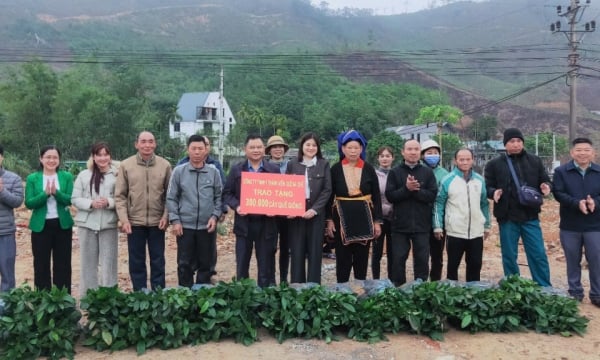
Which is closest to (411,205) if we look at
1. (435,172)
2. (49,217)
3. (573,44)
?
(435,172)

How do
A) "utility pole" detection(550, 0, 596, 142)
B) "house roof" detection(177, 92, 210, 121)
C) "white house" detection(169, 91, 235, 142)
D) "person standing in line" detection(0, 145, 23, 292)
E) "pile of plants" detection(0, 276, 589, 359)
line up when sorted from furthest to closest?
1. "house roof" detection(177, 92, 210, 121)
2. "white house" detection(169, 91, 235, 142)
3. "utility pole" detection(550, 0, 596, 142)
4. "person standing in line" detection(0, 145, 23, 292)
5. "pile of plants" detection(0, 276, 589, 359)

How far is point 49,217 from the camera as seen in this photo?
5.04m

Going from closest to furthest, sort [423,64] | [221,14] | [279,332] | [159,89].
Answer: [279,332] → [159,89] → [423,64] → [221,14]

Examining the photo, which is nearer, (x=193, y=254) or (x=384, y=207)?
(x=193, y=254)

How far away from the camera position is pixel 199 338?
420cm

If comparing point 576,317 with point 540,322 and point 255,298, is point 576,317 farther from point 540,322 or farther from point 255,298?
point 255,298

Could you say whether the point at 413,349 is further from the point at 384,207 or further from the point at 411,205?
the point at 384,207

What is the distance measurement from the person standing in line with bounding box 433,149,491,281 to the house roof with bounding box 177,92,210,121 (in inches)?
2238

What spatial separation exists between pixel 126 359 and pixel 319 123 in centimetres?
5888

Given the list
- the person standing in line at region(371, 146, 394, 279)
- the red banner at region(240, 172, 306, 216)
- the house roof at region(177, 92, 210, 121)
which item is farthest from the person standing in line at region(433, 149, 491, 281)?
the house roof at region(177, 92, 210, 121)

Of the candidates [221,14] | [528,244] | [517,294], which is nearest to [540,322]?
Answer: [517,294]

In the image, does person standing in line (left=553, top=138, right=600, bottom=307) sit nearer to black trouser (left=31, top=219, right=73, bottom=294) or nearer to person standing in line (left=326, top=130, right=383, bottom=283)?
person standing in line (left=326, top=130, right=383, bottom=283)

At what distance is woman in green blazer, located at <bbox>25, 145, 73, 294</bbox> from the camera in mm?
5004

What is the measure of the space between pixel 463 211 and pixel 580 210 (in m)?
1.20
